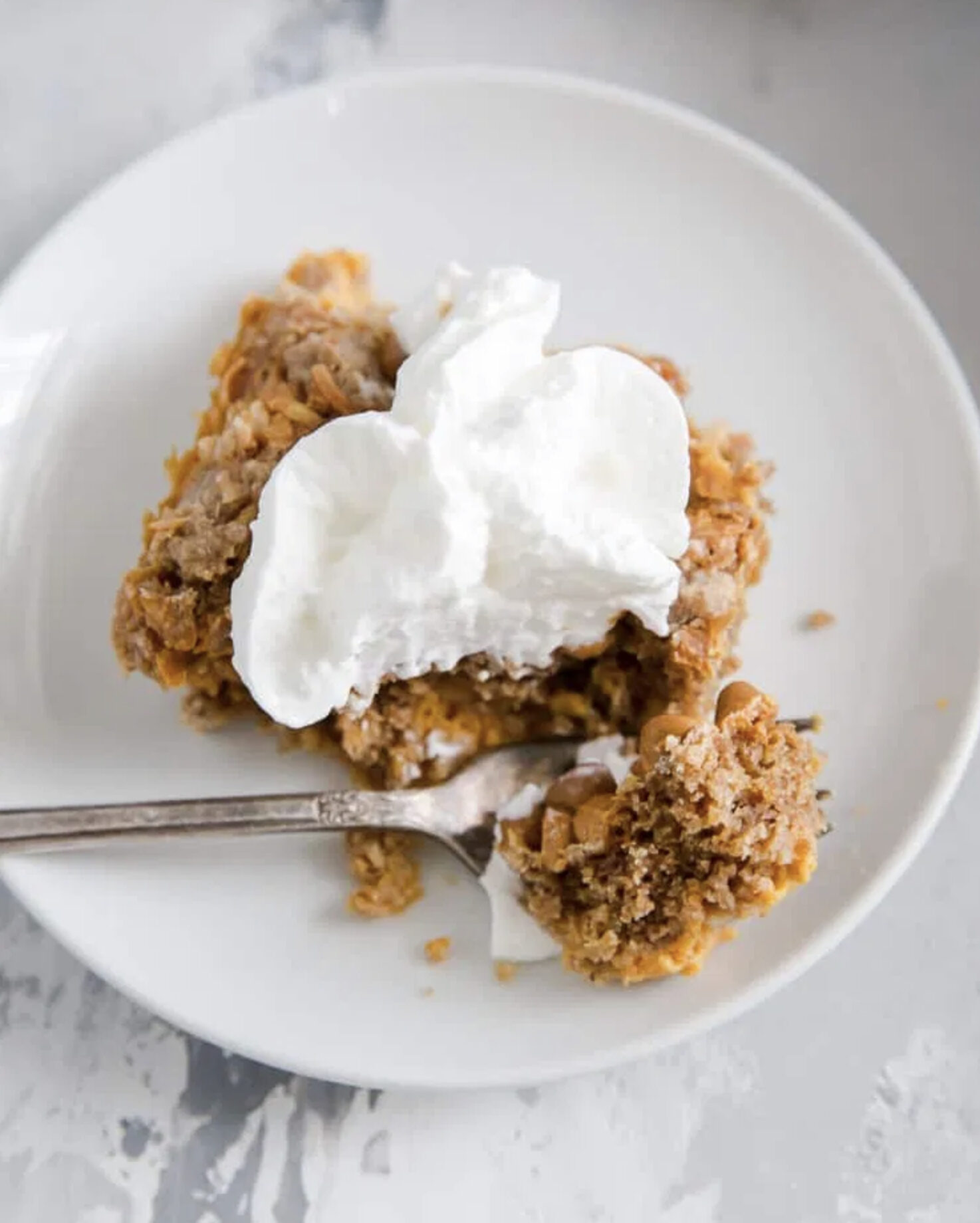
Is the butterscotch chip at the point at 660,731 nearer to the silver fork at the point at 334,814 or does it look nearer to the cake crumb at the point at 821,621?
the silver fork at the point at 334,814

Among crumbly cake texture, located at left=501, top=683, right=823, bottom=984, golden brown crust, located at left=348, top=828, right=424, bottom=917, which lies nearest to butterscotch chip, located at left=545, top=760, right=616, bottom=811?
crumbly cake texture, located at left=501, top=683, right=823, bottom=984

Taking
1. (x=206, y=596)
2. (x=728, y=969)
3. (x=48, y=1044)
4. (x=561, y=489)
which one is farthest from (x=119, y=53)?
(x=728, y=969)

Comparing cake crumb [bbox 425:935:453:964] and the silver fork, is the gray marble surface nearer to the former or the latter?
cake crumb [bbox 425:935:453:964]

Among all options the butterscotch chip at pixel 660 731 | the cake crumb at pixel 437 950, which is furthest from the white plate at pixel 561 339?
the butterscotch chip at pixel 660 731

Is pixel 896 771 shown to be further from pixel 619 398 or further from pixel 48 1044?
pixel 48 1044

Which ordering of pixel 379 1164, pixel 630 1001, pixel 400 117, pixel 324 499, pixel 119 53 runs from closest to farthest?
pixel 324 499 → pixel 630 1001 → pixel 379 1164 → pixel 400 117 → pixel 119 53

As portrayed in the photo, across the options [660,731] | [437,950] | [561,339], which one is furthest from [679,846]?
[561,339]
